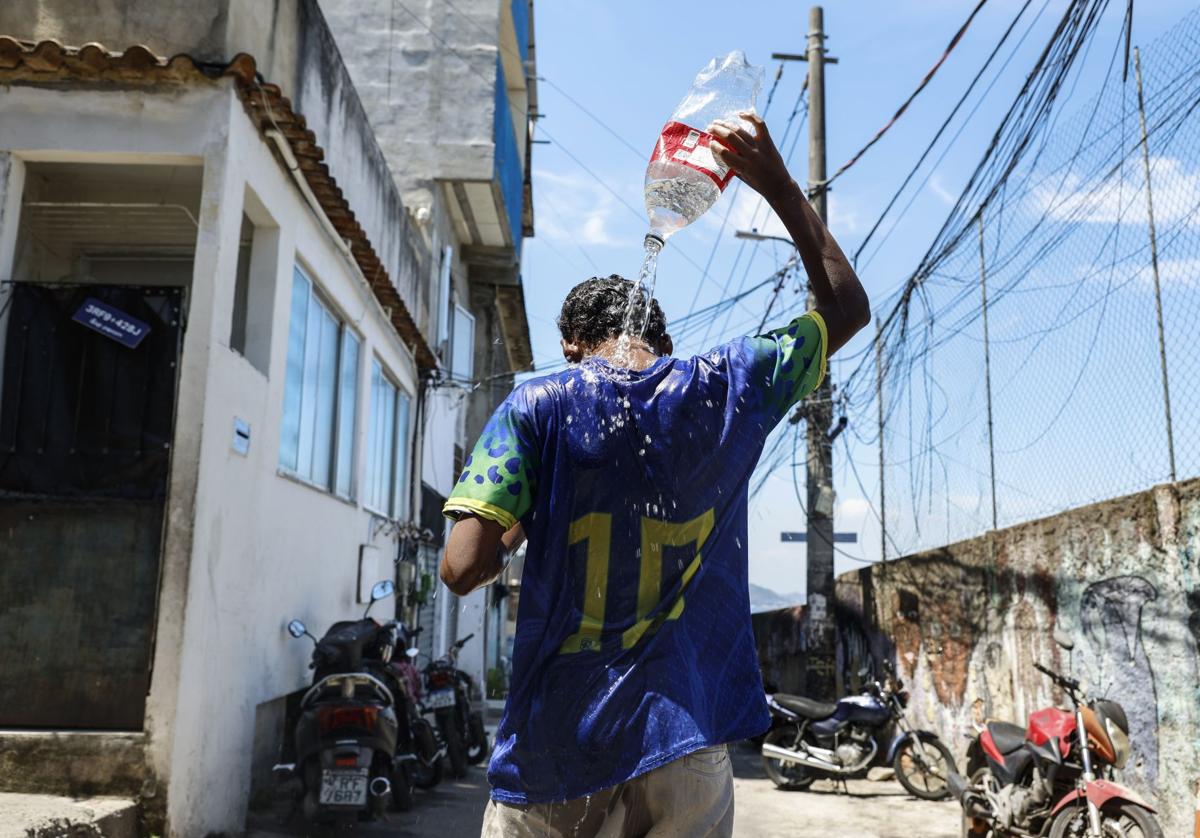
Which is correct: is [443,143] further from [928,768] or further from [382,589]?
[928,768]

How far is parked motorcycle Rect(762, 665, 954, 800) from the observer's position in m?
10.5

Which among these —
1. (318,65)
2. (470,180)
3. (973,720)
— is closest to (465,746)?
(973,720)

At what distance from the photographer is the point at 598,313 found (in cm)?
207

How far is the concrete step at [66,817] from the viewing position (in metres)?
4.89

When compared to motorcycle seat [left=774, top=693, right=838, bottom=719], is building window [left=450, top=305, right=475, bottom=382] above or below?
above

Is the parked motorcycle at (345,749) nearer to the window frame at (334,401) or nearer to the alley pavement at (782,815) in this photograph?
the alley pavement at (782,815)

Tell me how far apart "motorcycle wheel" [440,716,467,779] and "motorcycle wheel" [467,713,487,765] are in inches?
26.8

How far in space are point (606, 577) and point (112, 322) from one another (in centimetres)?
533

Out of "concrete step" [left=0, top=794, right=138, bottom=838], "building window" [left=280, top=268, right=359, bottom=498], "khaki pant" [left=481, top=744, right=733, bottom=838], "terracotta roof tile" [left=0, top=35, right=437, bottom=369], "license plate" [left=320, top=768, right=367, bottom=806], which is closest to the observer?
"khaki pant" [left=481, top=744, right=733, bottom=838]

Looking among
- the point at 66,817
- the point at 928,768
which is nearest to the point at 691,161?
the point at 66,817

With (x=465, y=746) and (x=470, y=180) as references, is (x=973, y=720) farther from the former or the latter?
(x=470, y=180)

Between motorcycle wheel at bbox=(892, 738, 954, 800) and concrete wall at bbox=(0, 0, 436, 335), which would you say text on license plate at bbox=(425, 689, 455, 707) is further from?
concrete wall at bbox=(0, 0, 436, 335)

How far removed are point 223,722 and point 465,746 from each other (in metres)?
3.83

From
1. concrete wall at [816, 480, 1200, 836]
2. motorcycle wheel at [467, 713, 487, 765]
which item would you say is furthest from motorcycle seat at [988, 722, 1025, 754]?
motorcycle wheel at [467, 713, 487, 765]
